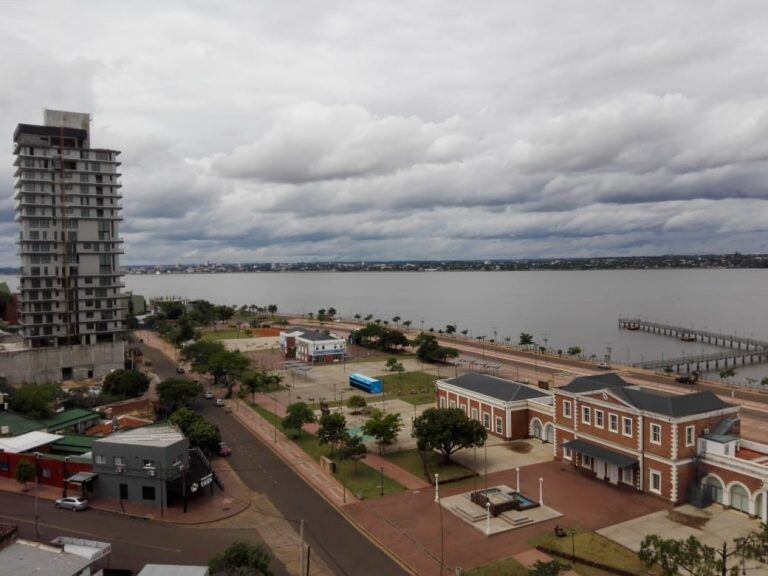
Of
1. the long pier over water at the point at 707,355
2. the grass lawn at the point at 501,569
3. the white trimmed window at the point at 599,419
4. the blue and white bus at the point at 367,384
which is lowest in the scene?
the long pier over water at the point at 707,355

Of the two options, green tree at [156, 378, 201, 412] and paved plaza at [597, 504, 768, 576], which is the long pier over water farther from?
green tree at [156, 378, 201, 412]

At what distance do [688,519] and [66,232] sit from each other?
83.0 m

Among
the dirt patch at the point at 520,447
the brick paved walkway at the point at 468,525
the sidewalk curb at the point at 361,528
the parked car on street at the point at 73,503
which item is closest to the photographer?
Answer: the sidewalk curb at the point at 361,528

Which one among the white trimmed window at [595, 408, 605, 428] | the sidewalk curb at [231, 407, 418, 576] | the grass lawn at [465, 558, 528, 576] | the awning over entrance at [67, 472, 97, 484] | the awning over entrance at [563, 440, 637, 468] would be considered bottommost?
the sidewalk curb at [231, 407, 418, 576]

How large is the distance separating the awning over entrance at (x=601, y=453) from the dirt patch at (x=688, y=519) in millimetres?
4485

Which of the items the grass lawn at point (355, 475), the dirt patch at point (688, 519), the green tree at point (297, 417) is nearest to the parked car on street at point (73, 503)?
the grass lawn at point (355, 475)

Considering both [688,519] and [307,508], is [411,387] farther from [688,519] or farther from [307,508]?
[688,519]

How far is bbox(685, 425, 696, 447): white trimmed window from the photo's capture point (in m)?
40.6

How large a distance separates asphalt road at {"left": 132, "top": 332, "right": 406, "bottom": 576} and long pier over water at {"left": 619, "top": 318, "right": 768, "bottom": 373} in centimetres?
7521

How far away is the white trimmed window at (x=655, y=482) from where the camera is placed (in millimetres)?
41250

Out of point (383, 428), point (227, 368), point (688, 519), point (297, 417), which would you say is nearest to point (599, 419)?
point (688, 519)

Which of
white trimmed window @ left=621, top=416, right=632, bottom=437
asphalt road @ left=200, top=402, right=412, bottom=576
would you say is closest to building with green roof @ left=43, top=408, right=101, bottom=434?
asphalt road @ left=200, top=402, right=412, bottom=576

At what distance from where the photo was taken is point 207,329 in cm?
15375

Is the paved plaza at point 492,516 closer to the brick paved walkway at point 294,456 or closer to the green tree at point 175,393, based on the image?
the brick paved walkway at point 294,456
